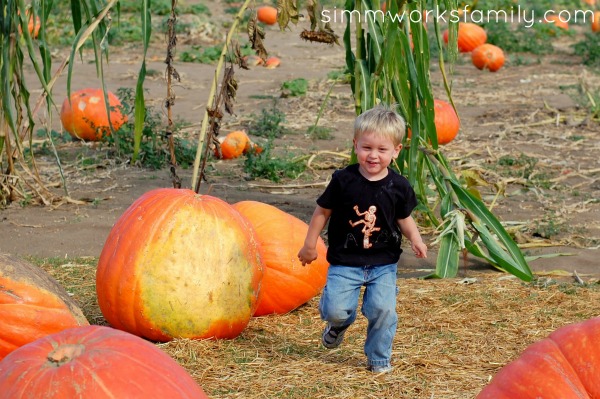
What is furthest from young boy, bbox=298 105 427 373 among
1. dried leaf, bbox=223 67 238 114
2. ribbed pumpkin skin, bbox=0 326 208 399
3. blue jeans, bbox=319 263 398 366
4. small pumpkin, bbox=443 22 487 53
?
small pumpkin, bbox=443 22 487 53

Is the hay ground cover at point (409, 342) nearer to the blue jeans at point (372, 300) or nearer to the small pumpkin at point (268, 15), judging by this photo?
the blue jeans at point (372, 300)

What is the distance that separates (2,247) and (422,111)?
2.79 metres

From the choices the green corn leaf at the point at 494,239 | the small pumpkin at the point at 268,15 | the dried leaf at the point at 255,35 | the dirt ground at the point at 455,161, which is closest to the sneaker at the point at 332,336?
the dirt ground at the point at 455,161

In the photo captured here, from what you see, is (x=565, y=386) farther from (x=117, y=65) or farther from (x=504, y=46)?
(x=504, y=46)

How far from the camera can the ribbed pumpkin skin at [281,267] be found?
4805 millimetres

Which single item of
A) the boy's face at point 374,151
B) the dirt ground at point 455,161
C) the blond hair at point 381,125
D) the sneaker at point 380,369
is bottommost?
the dirt ground at point 455,161

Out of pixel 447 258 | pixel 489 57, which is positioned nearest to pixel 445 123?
pixel 447 258

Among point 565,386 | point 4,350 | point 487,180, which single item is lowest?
point 487,180

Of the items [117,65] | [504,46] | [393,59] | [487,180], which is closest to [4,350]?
[393,59]

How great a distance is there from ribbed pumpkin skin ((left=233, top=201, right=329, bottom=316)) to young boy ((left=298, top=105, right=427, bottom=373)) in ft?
2.26

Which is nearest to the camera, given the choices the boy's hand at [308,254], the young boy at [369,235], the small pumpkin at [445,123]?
the young boy at [369,235]

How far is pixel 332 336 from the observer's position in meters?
4.21

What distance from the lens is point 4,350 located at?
3.67 metres

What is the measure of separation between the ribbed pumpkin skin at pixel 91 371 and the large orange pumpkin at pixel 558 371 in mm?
857
